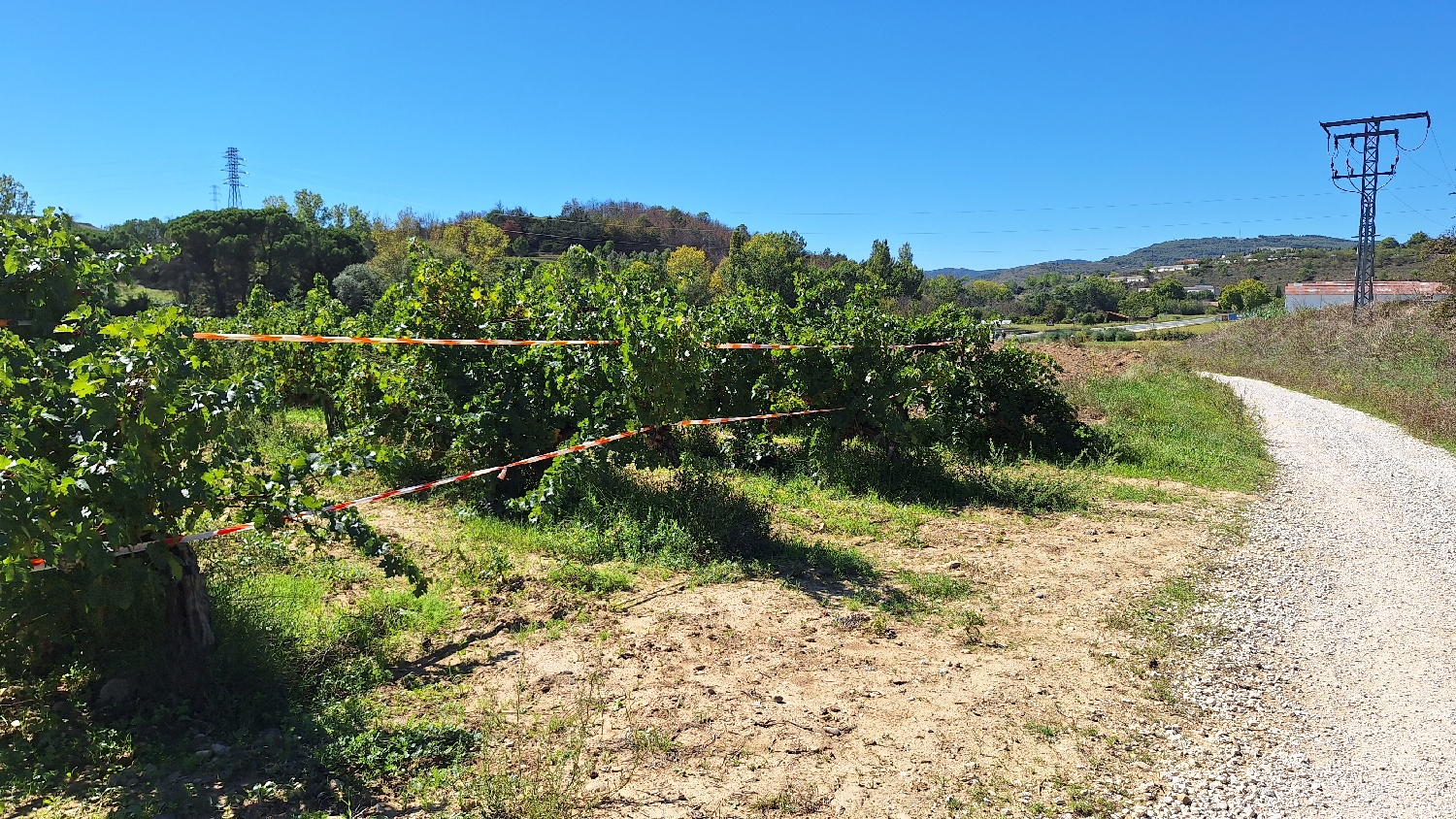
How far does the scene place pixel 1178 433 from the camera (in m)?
12.9

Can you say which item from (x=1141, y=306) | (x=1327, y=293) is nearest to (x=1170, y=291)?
(x=1141, y=306)

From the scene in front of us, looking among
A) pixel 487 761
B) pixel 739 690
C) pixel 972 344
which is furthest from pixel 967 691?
pixel 972 344

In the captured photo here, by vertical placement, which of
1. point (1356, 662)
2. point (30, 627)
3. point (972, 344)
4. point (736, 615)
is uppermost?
point (972, 344)

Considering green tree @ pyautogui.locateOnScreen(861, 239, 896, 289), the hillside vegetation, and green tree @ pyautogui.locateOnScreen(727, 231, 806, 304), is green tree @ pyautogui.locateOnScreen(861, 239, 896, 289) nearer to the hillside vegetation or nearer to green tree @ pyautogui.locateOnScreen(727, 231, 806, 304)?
green tree @ pyautogui.locateOnScreen(727, 231, 806, 304)

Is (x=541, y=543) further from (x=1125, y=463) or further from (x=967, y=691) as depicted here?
(x=1125, y=463)

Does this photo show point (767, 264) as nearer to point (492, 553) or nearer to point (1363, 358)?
point (1363, 358)

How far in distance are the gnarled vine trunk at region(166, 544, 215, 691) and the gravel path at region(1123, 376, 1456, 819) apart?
418 centimetres

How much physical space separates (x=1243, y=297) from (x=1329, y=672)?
93.5 meters

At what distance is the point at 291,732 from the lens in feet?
12.0

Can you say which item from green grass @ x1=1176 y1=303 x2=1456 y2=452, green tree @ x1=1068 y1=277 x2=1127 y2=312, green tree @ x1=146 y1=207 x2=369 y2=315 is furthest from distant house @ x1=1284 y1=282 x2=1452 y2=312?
green tree @ x1=146 y1=207 x2=369 y2=315

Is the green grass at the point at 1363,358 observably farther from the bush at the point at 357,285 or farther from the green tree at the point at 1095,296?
the green tree at the point at 1095,296

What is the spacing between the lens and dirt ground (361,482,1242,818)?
3.48 meters

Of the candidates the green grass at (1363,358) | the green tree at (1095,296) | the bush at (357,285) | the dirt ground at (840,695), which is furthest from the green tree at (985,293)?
the dirt ground at (840,695)

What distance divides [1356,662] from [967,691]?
2541 millimetres
